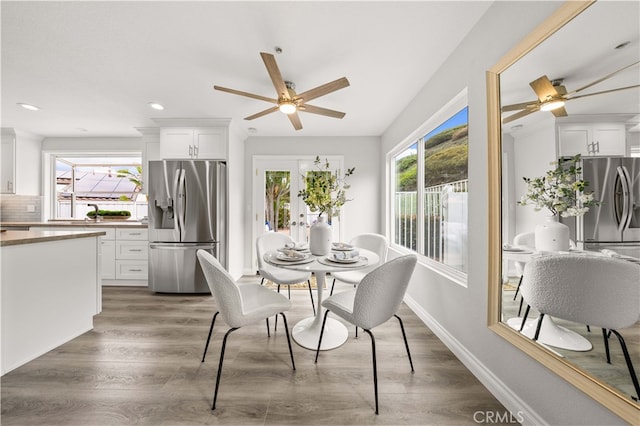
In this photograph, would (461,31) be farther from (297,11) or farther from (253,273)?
(253,273)

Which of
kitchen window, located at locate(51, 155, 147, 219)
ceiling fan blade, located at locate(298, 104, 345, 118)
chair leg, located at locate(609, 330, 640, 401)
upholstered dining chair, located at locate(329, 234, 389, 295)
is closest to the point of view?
chair leg, located at locate(609, 330, 640, 401)

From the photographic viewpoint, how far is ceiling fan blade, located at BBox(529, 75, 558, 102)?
3.77ft

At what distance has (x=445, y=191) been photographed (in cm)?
235

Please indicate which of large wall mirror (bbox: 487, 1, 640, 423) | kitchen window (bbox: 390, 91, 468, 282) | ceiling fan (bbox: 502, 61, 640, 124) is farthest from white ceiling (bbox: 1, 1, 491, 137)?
ceiling fan (bbox: 502, 61, 640, 124)

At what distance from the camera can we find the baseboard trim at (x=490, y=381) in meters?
1.26

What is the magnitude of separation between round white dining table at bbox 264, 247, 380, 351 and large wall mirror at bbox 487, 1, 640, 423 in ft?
2.95

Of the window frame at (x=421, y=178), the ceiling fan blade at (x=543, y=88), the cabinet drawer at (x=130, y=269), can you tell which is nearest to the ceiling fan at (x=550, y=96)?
the ceiling fan blade at (x=543, y=88)

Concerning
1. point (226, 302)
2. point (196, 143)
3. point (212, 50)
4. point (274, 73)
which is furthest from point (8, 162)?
Answer: point (226, 302)

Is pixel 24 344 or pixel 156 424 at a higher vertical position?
pixel 24 344

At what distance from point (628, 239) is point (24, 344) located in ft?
11.7

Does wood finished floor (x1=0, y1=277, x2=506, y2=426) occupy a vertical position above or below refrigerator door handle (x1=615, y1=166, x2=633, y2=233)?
below

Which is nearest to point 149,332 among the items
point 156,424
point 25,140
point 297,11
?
point 156,424

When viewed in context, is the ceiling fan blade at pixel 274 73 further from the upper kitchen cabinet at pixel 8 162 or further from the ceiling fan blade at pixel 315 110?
the upper kitchen cabinet at pixel 8 162

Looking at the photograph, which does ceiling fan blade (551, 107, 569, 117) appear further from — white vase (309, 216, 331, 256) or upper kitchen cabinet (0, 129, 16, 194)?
upper kitchen cabinet (0, 129, 16, 194)
